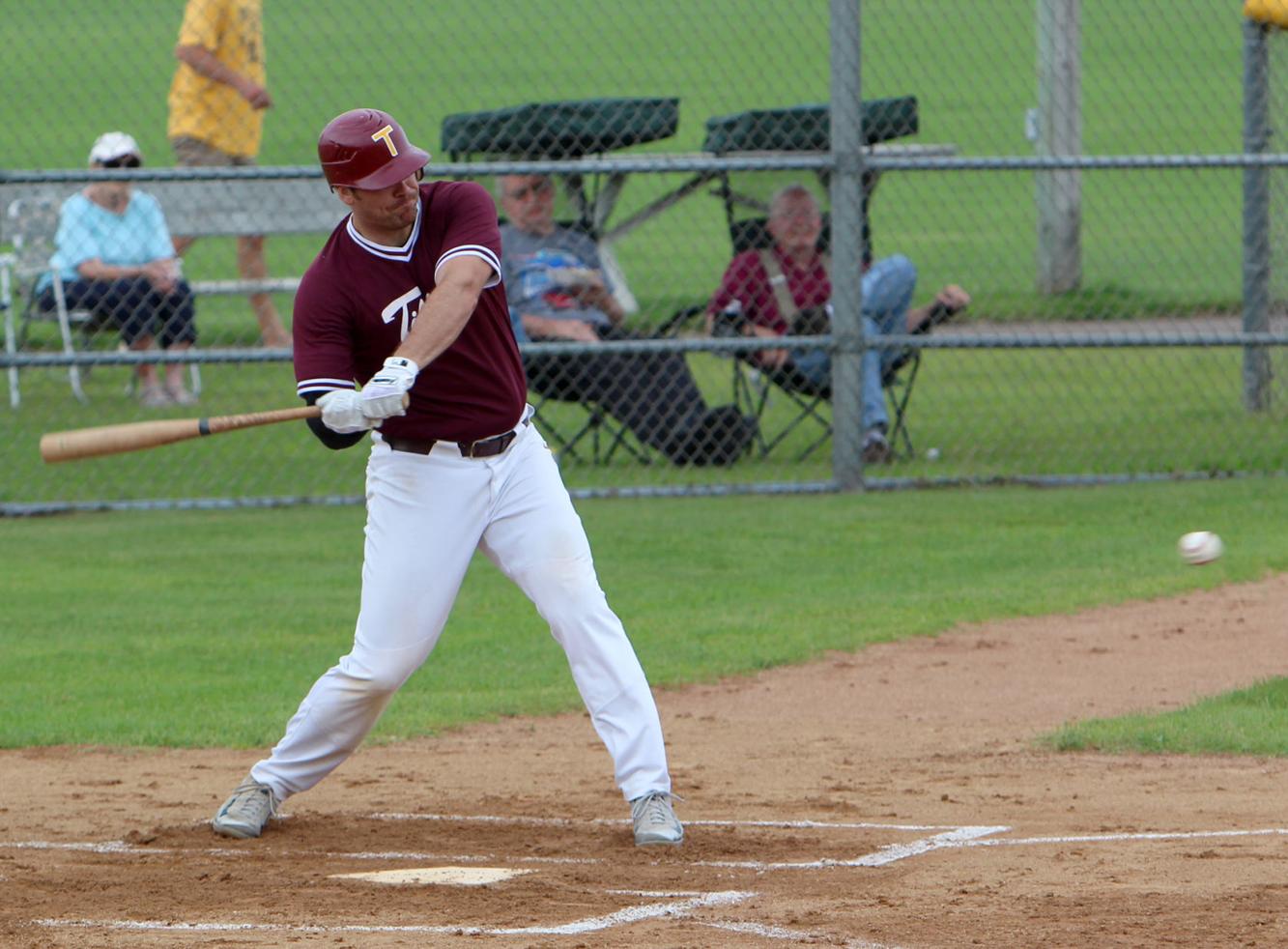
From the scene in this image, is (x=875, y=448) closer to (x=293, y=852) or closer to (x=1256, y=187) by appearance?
(x=1256, y=187)

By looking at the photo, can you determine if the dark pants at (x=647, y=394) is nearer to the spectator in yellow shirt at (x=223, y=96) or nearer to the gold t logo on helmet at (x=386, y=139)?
the spectator in yellow shirt at (x=223, y=96)

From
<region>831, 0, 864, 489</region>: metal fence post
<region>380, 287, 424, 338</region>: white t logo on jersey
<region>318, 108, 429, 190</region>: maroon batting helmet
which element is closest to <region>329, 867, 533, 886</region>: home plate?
<region>380, 287, 424, 338</region>: white t logo on jersey

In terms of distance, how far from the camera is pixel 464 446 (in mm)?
5004

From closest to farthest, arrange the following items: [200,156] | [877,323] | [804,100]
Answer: [877,323], [200,156], [804,100]

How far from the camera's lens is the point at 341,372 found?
194 inches

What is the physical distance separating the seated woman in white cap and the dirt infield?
568 centimetres

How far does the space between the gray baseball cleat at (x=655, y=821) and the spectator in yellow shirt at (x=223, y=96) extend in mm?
7544

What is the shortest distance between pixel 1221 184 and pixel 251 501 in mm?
19335

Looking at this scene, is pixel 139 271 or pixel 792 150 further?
pixel 139 271

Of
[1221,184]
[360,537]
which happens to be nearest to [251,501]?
[360,537]

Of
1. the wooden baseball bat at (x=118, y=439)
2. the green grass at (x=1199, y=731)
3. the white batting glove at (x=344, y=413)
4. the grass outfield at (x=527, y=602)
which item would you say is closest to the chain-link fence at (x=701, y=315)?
the grass outfield at (x=527, y=602)

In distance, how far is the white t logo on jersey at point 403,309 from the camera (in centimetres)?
497

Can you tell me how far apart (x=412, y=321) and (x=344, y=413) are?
1.32ft

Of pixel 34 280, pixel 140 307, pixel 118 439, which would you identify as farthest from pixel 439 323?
pixel 34 280
